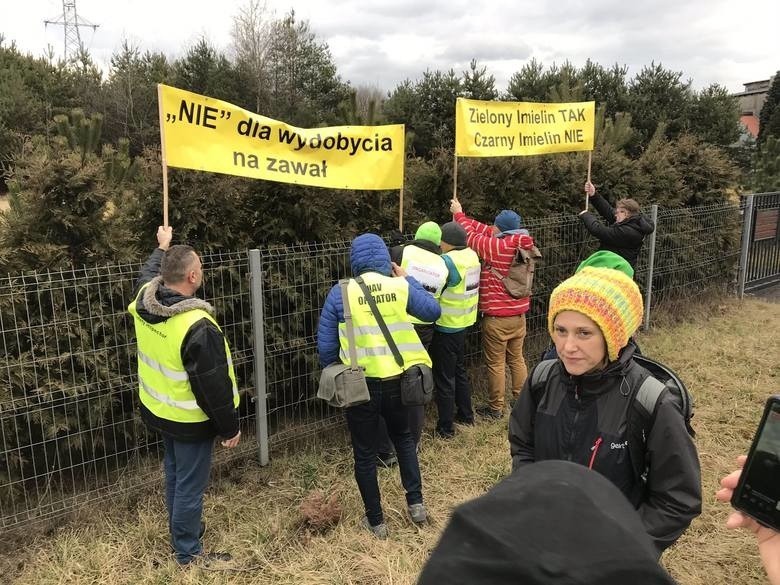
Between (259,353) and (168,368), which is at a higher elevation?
(168,368)

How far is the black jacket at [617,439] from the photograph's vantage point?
74.1 inches

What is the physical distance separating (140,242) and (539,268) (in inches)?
173

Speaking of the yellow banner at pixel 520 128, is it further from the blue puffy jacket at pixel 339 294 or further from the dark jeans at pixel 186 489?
the dark jeans at pixel 186 489

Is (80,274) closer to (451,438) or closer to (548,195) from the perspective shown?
(451,438)

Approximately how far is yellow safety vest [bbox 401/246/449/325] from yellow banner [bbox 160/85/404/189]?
71cm

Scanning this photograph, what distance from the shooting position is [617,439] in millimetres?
1972

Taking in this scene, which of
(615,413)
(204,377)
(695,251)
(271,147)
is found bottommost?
(204,377)

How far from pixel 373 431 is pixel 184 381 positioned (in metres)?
1.19

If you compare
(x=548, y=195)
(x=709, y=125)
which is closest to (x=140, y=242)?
(x=548, y=195)

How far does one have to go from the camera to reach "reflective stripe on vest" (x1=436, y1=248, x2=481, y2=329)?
5.07 metres

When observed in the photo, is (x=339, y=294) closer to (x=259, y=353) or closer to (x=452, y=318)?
(x=259, y=353)

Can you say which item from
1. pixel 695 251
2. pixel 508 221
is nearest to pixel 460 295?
pixel 508 221

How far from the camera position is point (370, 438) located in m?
3.67

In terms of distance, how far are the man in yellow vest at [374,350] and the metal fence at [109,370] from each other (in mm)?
964
